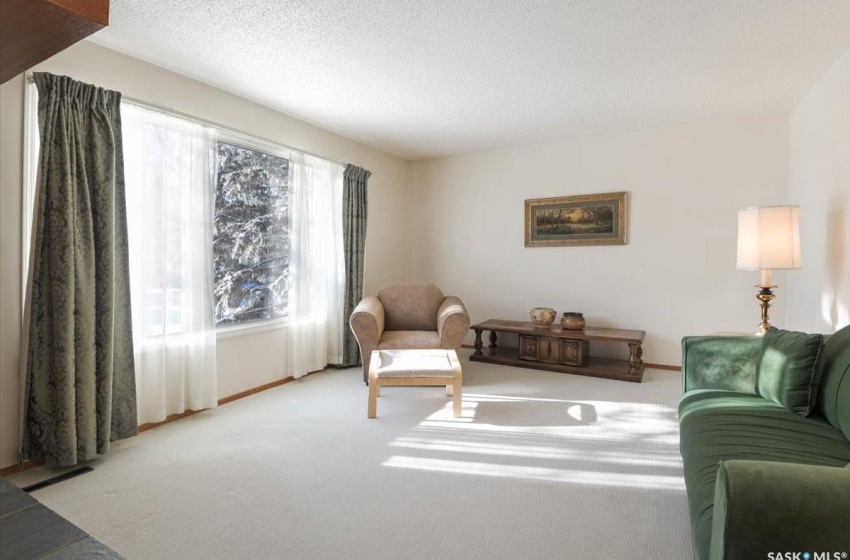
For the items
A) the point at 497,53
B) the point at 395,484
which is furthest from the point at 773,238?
the point at 395,484

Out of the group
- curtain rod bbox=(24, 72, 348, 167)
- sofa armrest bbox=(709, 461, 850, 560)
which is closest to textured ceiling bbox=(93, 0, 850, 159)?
curtain rod bbox=(24, 72, 348, 167)

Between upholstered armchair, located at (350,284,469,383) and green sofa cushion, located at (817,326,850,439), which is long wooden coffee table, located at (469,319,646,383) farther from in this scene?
green sofa cushion, located at (817,326,850,439)

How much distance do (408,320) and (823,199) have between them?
334 centimetres

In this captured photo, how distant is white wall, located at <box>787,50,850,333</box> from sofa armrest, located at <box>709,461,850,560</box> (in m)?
2.32

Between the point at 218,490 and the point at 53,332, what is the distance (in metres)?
1.21

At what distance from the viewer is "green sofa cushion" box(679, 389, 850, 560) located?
125 centimetres

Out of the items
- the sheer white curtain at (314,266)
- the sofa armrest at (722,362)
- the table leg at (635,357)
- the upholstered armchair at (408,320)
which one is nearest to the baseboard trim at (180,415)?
the sheer white curtain at (314,266)

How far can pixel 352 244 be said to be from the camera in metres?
4.46

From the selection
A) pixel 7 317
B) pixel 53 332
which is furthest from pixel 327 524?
pixel 7 317

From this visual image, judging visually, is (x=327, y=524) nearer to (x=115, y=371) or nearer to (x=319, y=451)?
(x=319, y=451)

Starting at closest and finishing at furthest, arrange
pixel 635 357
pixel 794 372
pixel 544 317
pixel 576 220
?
1. pixel 794 372
2. pixel 635 357
3. pixel 544 317
4. pixel 576 220

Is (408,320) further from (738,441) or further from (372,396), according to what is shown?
(738,441)

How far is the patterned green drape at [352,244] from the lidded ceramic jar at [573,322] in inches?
82.9

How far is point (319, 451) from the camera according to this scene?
2457 millimetres
